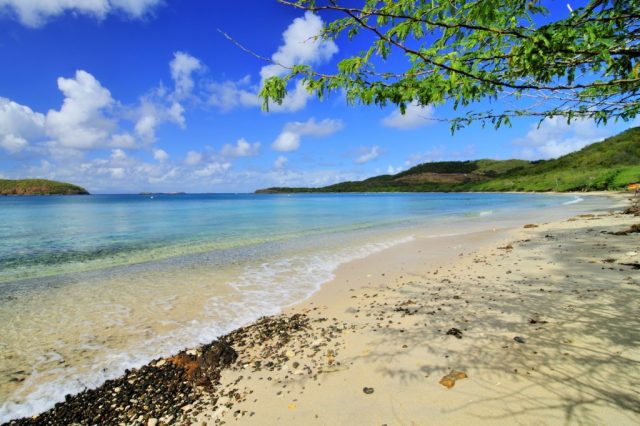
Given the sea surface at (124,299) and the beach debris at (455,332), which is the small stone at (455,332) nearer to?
the beach debris at (455,332)

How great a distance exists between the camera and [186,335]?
7582 millimetres

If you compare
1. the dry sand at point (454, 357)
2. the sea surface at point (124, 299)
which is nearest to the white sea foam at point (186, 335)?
the sea surface at point (124, 299)

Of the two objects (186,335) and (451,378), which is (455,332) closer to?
(451,378)

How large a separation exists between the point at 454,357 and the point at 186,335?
577 cm

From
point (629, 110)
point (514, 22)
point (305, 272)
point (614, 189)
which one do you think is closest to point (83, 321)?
point (305, 272)

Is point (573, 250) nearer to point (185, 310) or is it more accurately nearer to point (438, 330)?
point (438, 330)

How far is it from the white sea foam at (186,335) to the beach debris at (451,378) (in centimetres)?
499

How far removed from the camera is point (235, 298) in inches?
407

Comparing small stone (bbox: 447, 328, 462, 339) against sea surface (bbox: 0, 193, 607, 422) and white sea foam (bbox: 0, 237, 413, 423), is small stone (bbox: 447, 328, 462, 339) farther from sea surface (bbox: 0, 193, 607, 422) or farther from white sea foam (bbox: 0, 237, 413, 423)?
sea surface (bbox: 0, 193, 607, 422)

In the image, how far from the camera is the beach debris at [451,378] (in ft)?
15.2

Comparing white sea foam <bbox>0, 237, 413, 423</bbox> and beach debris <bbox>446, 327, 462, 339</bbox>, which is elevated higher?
beach debris <bbox>446, 327, 462, 339</bbox>

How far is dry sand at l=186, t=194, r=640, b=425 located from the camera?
4152 millimetres

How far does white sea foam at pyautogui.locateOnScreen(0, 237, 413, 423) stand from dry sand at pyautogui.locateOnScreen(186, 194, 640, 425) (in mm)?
1151

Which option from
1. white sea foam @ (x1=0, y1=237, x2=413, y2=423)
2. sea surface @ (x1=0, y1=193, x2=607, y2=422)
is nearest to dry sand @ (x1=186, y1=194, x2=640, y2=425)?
white sea foam @ (x1=0, y1=237, x2=413, y2=423)
